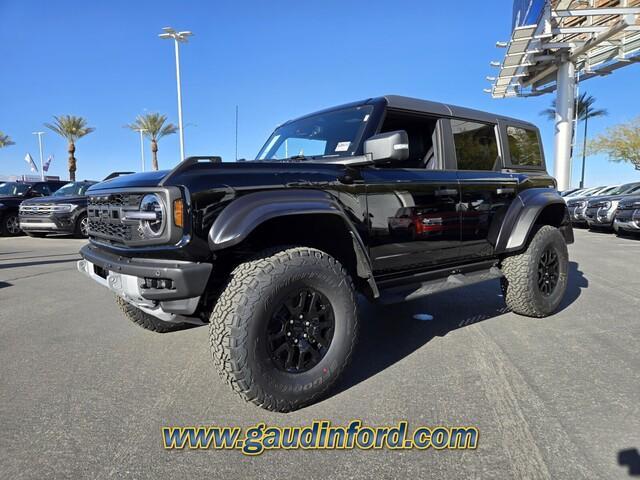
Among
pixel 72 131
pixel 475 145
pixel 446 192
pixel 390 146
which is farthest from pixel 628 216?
pixel 72 131

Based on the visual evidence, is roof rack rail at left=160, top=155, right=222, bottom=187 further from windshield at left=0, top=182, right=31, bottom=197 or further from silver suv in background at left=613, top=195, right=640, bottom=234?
windshield at left=0, top=182, right=31, bottom=197

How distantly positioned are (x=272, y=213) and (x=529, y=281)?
279 centimetres

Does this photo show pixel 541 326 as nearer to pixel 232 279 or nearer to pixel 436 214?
pixel 436 214

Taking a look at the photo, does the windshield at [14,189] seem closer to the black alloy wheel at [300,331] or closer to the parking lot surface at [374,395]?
the parking lot surface at [374,395]

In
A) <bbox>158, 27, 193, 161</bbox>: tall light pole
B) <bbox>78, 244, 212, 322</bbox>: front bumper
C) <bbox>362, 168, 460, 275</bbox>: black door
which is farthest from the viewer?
<bbox>158, 27, 193, 161</bbox>: tall light pole

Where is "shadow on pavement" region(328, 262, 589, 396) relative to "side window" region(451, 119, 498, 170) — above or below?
below

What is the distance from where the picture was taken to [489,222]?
12.7 ft

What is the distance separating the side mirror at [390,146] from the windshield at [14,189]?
548 inches

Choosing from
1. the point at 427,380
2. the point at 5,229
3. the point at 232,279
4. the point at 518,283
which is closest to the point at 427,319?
the point at 518,283

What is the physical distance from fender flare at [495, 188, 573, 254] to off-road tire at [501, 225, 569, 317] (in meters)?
0.17

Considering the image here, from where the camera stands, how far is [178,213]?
7.32ft

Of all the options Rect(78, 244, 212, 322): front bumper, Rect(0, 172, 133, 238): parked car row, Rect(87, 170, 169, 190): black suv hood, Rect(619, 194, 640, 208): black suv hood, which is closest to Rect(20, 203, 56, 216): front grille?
Rect(0, 172, 133, 238): parked car row

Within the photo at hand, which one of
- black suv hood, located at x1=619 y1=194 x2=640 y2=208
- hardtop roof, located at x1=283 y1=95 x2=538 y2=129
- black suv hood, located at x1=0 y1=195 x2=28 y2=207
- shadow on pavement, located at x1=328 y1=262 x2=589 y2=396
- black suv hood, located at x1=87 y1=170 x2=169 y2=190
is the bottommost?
shadow on pavement, located at x1=328 y1=262 x2=589 y2=396

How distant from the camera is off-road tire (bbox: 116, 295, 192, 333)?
3.49 m
